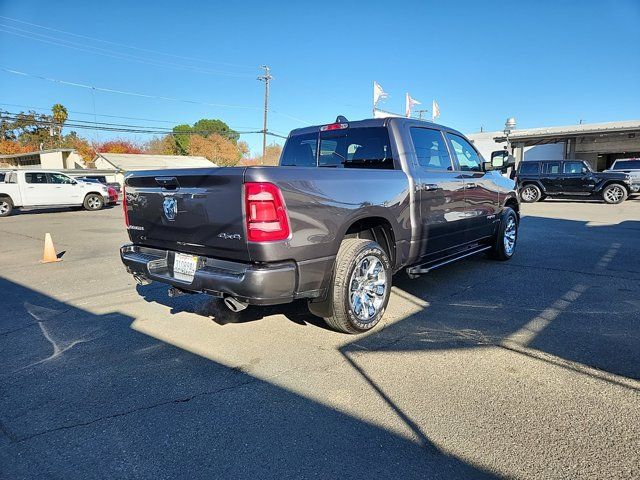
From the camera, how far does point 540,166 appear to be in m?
19.2

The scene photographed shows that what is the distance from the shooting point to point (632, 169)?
19.6 m

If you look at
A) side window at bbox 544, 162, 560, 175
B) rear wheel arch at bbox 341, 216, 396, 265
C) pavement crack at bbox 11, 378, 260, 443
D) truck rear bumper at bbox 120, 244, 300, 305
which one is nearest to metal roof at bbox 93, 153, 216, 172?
side window at bbox 544, 162, 560, 175

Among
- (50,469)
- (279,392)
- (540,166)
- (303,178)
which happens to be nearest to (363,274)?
(303,178)

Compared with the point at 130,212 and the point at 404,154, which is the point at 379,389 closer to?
the point at 404,154

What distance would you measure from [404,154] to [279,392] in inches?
110

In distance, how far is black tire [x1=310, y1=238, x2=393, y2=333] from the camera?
367 centimetres

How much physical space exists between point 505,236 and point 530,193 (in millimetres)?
14655

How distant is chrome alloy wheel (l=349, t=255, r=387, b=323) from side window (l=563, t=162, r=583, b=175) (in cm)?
1774

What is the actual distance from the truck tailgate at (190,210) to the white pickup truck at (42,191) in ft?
56.6

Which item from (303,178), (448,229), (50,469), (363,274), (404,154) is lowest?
(50,469)

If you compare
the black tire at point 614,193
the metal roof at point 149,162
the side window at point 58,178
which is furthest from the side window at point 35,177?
the metal roof at point 149,162

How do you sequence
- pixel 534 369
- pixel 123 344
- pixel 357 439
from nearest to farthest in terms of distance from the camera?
1. pixel 357 439
2. pixel 534 369
3. pixel 123 344

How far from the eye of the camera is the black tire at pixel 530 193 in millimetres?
19359

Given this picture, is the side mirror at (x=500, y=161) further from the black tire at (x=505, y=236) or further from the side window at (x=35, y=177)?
the side window at (x=35, y=177)
